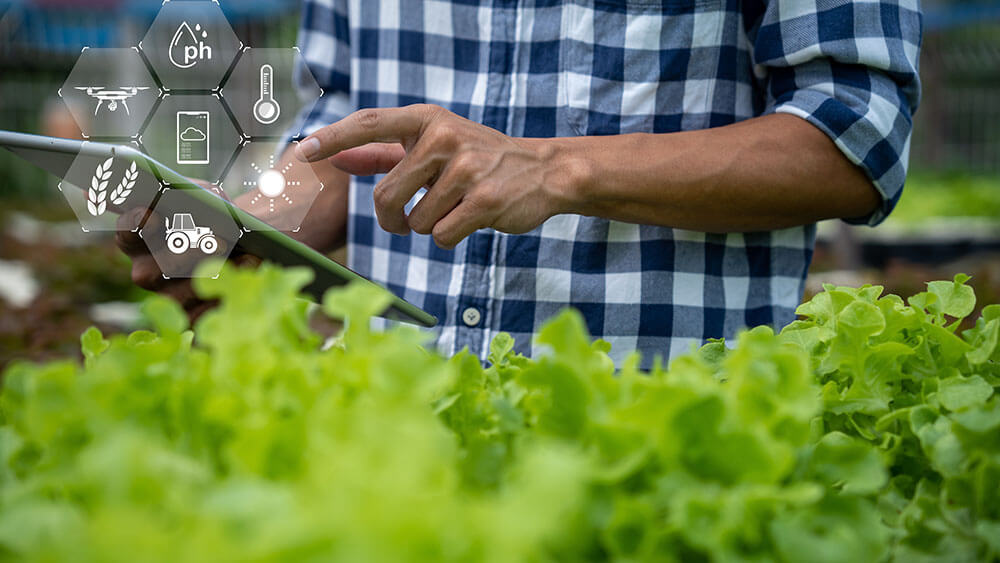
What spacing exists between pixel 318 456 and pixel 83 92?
1.05m

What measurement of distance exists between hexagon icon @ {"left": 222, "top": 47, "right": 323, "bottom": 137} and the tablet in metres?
0.34

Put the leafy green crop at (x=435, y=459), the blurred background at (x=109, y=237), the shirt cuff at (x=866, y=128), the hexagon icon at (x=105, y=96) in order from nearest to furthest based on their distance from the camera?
the leafy green crop at (x=435, y=459) → the shirt cuff at (x=866, y=128) → the hexagon icon at (x=105, y=96) → the blurred background at (x=109, y=237)

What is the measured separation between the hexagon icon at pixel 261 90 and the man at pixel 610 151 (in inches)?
3.2

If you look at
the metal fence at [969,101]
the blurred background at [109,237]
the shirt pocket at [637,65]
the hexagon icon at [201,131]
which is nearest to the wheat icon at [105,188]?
the hexagon icon at [201,131]

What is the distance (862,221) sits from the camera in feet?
4.57

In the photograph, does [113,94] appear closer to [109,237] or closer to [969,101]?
[109,237]

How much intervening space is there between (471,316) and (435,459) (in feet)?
3.41

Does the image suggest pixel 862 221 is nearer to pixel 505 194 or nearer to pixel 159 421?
pixel 505 194

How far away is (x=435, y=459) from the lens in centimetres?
42

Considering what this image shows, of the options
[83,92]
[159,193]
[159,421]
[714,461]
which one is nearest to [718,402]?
[714,461]

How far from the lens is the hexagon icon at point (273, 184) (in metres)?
1.44

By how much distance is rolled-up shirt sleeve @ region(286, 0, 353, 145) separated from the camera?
1.72m

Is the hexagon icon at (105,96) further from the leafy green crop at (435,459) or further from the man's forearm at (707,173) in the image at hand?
the leafy green crop at (435,459)

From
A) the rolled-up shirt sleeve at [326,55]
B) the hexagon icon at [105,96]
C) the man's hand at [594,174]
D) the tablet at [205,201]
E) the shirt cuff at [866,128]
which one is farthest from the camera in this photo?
the rolled-up shirt sleeve at [326,55]
